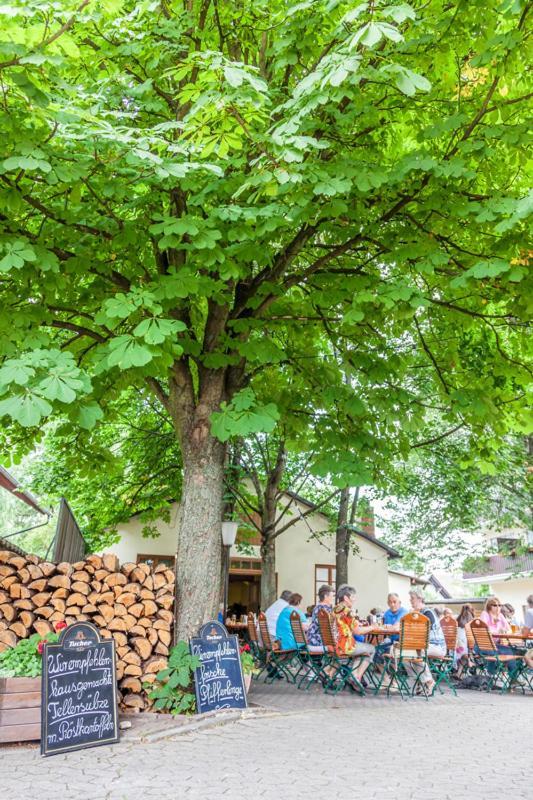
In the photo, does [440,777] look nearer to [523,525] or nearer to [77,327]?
[77,327]

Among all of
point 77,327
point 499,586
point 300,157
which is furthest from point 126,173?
point 499,586

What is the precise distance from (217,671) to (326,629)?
260cm

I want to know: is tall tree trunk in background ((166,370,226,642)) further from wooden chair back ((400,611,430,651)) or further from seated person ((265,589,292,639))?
seated person ((265,589,292,639))

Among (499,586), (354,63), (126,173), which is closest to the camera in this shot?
(354,63)

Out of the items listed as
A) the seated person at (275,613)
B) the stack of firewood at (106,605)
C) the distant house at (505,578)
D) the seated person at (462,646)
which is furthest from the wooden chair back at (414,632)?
the distant house at (505,578)

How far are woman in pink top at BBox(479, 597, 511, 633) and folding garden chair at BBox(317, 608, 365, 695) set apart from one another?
3.04 m

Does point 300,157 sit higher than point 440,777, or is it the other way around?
point 300,157

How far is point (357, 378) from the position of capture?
7648 mm

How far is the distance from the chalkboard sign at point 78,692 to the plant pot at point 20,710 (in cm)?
30

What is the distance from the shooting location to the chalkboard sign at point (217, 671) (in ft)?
21.0

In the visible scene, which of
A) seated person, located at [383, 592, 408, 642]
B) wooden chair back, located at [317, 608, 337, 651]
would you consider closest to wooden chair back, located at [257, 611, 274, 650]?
wooden chair back, located at [317, 608, 337, 651]

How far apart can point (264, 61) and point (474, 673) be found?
1021 cm

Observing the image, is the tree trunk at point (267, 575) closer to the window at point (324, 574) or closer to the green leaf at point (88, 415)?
the window at point (324, 574)

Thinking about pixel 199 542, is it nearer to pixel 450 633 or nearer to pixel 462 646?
pixel 450 633
